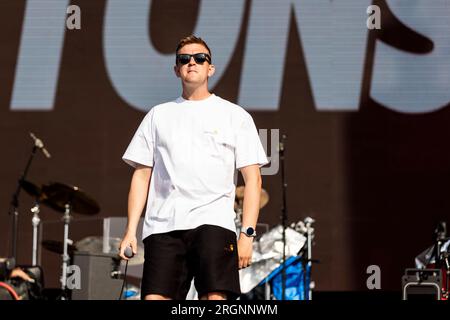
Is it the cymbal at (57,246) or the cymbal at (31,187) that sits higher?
the cymbal at (31,187)

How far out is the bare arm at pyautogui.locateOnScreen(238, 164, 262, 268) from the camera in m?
4.12

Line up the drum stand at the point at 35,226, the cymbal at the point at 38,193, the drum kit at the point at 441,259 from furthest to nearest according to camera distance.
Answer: the drum stand at the point at 35,226
the cymbal at the point at 38,193
the drum kit at the point at 441,259

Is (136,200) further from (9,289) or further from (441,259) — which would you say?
(441,259)

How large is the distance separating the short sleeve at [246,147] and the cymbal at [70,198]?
17.6ft

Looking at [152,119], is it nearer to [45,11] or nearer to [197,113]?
[197,113]

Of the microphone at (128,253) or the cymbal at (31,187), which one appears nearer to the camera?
the microphone at (128,253)

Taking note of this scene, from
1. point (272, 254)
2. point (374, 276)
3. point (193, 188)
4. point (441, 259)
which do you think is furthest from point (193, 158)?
point (374, 276)

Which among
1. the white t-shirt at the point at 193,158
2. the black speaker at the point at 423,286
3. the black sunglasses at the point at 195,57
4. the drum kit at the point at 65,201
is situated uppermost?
the black sunglasses at the point at 195,57

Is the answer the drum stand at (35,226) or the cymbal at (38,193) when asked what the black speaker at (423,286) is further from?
the drum stand at (35,226)

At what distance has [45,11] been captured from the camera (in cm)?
1131

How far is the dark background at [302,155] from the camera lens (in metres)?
11.0

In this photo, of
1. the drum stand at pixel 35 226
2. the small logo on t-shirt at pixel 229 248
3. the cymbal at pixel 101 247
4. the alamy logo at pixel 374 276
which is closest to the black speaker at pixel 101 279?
the cymbal at pixel 101 247

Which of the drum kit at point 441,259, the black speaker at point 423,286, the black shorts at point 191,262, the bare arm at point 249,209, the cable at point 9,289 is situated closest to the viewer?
the black shorts at point 191,262

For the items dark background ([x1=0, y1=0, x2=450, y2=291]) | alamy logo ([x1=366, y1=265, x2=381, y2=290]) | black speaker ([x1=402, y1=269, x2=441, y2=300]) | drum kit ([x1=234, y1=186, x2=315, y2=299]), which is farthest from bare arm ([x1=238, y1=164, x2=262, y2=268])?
alamy logo ([x1=366, y1=265, x2=381, y2=290])
